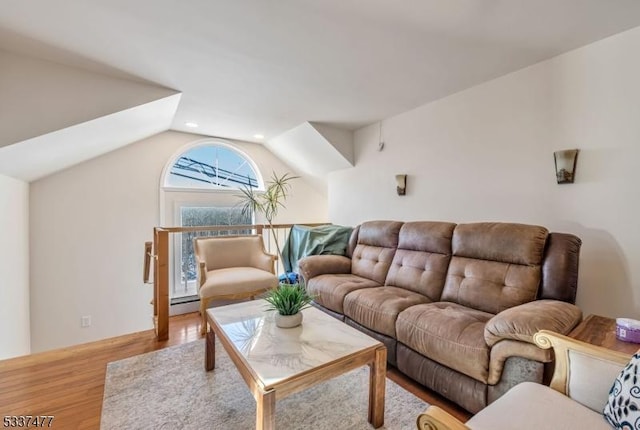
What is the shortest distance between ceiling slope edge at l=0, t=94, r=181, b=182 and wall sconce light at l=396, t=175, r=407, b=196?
2651 millimetres

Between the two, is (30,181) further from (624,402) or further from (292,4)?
(624,402)

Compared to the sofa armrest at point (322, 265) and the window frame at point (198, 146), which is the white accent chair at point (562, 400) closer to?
the sofa armrest at point (322, 265)

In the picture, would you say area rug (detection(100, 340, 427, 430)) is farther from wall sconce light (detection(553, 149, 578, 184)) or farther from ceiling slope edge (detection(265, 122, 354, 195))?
ceiling slope edge (detection(265, 122, 354, 195))

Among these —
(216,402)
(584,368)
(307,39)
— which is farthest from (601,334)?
(307,39)

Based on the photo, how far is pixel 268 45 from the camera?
2.04 metres

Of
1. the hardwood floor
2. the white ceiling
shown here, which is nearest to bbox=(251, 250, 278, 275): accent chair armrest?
the hardwood floor

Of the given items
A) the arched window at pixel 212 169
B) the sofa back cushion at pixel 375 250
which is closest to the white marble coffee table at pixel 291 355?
the sofa back cushion at pixel 375 250

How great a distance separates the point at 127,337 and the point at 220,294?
2.97 ft

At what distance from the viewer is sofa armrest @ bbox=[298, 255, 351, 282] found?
3.04 meters

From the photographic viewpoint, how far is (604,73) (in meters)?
1.98

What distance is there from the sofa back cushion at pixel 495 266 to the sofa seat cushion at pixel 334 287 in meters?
0.78

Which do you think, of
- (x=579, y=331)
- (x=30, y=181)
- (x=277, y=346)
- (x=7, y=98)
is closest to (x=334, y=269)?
(x=277, y=346)

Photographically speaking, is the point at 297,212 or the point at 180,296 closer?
the point at 180,296

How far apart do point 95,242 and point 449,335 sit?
4.11 m
